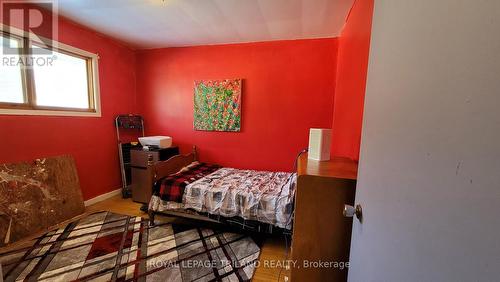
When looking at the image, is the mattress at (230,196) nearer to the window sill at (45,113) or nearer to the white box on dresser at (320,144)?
the white box on dresser at (320,144)

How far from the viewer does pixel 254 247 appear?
6.72ft

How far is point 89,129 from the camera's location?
2830 mm

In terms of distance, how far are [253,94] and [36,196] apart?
9.65ft

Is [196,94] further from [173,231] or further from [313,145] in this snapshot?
[313,145]

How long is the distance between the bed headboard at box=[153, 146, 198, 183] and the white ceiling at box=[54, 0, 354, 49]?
5.85 feet

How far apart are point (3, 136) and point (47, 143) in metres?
0.37

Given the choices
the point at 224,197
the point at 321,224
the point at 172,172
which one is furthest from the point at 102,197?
the point at 321,224

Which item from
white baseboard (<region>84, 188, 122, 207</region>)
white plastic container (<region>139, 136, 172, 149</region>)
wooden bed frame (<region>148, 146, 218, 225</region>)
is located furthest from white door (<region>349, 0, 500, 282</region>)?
white baseboard (<region>84, 188, 122, 207</region>)

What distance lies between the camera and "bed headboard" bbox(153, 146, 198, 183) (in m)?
2.46

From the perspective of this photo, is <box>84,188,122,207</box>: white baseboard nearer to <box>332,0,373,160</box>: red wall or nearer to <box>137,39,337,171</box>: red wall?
<box>137,39,337,171</box>: red wall

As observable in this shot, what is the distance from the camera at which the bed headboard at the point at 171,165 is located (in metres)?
2.46

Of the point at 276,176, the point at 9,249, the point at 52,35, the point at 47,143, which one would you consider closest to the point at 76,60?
the point at 52,35

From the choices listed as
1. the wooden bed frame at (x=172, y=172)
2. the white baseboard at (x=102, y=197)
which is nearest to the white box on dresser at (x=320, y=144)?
the wooden bed frame at (x=172, y=172)

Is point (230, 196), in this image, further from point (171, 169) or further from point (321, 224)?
point (321, 224)
